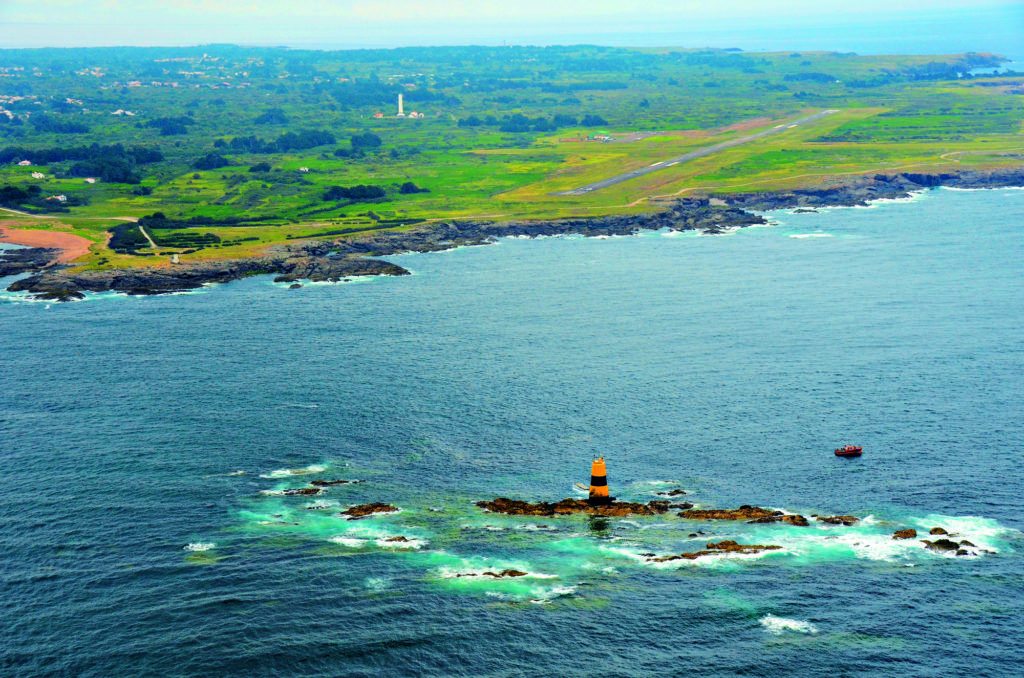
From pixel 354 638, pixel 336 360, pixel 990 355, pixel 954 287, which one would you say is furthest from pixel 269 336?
pixel 954 287

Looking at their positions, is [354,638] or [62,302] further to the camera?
[62,302]

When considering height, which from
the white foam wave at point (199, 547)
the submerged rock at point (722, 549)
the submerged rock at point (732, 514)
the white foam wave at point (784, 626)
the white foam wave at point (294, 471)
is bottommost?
the white foam wave at point (294, 471)

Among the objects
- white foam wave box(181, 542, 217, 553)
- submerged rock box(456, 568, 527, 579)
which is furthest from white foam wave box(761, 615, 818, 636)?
white foam wave box(181, 542, 217, 553)

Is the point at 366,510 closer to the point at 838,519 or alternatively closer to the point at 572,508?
the point at 572,508

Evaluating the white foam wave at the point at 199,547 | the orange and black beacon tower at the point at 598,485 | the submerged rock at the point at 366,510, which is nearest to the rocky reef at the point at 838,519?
the orange and black beacon tower at the point at 598,485

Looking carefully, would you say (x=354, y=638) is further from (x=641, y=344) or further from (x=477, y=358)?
(x=641, y=344)

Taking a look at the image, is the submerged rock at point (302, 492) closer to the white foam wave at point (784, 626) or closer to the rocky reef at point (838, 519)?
the white foam wave at point (784, 626)
